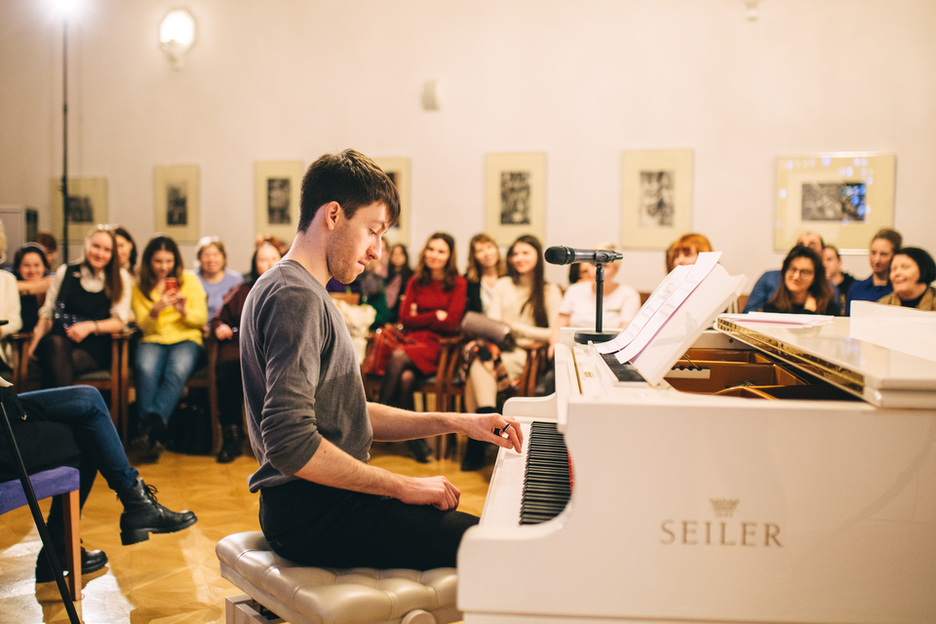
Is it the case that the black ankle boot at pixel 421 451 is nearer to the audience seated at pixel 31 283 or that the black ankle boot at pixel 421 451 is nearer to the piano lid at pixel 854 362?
the piano lid at pixel 854 362

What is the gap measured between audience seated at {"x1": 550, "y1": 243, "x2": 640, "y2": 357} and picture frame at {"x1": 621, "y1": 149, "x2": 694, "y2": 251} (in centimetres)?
153

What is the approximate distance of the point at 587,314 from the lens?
4176 millimetres

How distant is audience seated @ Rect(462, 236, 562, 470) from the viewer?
3854mm

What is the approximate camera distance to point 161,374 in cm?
406

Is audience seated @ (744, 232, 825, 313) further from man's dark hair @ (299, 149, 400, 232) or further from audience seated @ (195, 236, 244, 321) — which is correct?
man's dark hair @ (299, 149, 400, 232)

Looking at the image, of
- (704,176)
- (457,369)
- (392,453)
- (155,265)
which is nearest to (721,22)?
(704,176)

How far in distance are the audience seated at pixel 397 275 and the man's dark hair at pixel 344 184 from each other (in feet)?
13.7

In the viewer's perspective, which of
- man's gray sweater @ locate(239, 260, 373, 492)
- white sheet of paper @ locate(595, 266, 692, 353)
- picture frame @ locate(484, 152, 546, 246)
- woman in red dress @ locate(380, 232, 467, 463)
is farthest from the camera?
picture frame @ locate(484, 152, 546, 246)

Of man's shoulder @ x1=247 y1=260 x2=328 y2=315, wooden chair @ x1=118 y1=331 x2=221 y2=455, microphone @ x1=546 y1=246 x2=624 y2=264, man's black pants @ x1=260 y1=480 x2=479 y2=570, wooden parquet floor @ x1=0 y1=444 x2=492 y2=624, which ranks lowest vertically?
wooden parquet floor @ x1=0 y1=444 x2=492 y2=624

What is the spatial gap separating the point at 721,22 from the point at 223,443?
15.9 ft

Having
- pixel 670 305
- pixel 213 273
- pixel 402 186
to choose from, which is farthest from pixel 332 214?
pixel 402 186

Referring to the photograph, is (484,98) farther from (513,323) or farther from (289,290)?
(289,290)

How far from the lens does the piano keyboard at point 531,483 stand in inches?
48.8

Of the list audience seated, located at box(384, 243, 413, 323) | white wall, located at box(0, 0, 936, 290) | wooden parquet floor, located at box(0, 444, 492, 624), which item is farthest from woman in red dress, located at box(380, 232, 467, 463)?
white wall, located at box(0, 0, 936, 290)
